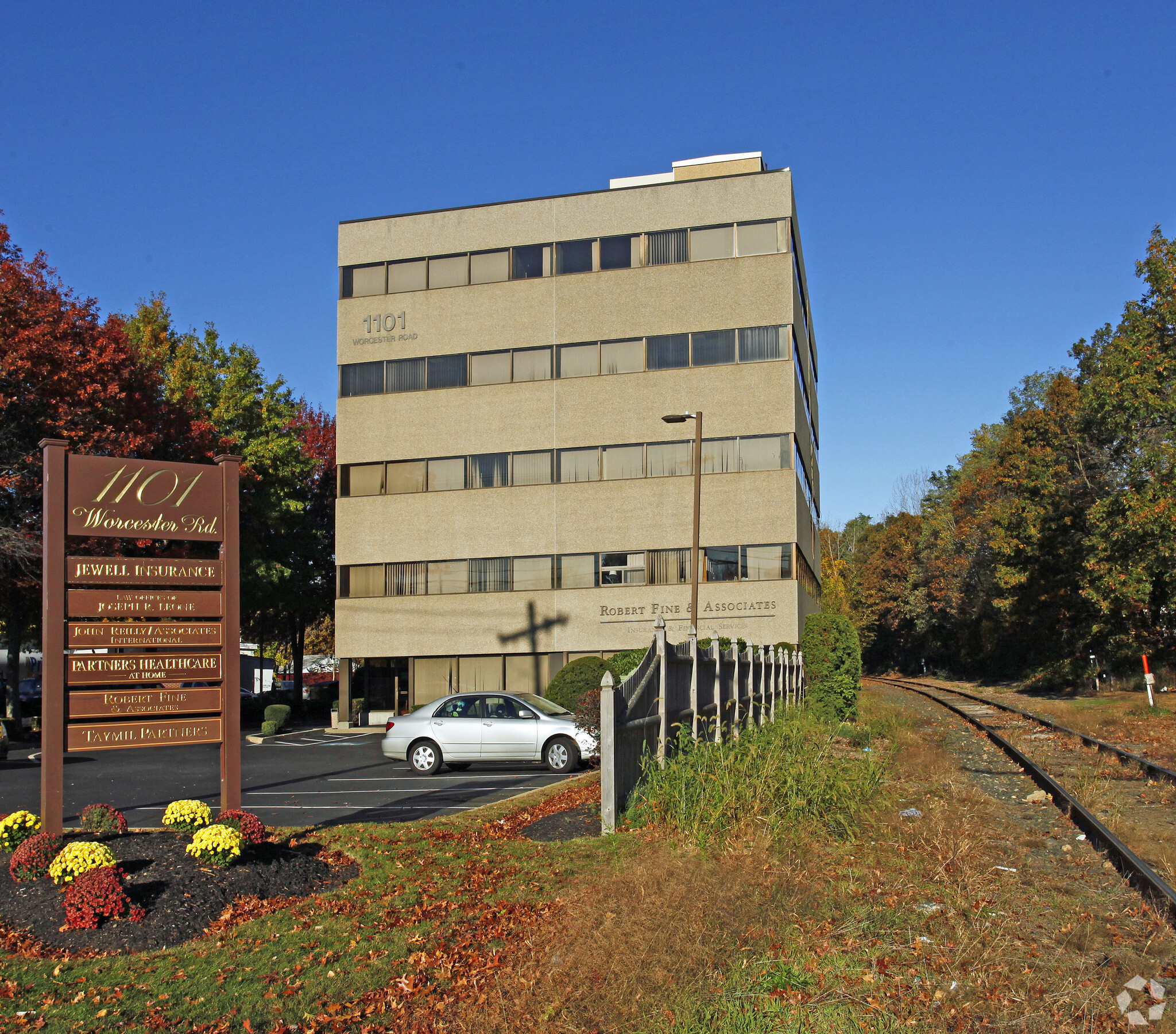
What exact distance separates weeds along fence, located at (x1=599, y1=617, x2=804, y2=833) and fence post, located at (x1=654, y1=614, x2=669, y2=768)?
0.4 inches

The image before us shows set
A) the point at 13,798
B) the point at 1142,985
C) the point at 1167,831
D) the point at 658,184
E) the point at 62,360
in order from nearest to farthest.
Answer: the point at 1142,985 < the point at 1167,831 < the point at 13,798 < the point at 62,360 < the point at 658,184

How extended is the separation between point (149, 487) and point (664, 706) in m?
6.24

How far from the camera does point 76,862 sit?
7.70m

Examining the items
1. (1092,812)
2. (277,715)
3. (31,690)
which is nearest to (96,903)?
(1092,812)

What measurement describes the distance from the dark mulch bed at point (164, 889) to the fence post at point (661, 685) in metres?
4.23

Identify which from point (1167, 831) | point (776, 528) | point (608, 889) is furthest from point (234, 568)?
point (776, 528)

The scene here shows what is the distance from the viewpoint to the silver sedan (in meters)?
17.5

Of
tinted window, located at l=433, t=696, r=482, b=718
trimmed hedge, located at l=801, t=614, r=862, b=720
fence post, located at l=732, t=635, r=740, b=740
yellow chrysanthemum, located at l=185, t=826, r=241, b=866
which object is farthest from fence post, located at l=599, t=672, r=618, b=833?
trimmed hedge, located at l=801, t=614, r=862, b=720

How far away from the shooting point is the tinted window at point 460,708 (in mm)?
17984

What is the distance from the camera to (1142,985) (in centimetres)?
581

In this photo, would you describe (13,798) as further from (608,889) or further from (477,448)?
(477,448)

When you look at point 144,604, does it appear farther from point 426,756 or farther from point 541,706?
point 541,706

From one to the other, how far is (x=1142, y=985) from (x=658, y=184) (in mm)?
31484

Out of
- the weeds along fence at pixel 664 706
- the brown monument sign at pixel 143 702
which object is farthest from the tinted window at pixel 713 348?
the brown monument sign at pixel 143 702
